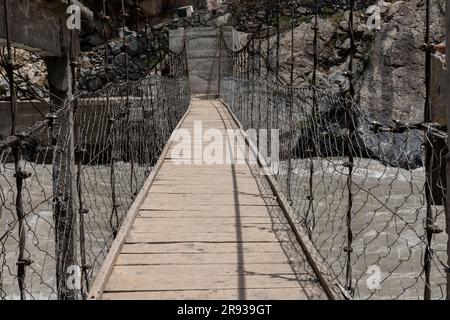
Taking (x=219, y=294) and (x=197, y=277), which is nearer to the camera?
(x=219, y=294)

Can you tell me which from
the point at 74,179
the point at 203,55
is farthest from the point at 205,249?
the point at 203,55

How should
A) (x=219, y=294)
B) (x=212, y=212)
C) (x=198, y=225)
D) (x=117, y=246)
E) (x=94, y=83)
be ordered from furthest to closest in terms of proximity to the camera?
(x=94, y=83) → (x=212, y=212) → (x=198, y=225) → (x=117, y=246) → (x=219, y=294)

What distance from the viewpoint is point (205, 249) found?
2.27 metres

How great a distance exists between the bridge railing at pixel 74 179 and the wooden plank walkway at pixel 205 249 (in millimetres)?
171

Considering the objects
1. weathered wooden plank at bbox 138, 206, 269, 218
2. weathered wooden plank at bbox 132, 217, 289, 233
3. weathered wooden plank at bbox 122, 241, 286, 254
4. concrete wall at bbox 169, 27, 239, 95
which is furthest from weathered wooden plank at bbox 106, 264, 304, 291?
concrete wall at bbox 169, 27, 239, 95

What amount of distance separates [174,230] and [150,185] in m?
0.86

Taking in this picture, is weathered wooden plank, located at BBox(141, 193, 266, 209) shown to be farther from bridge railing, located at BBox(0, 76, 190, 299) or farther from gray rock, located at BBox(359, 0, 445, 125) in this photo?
gray rock, located at BBox(359, 0, 445, 125)

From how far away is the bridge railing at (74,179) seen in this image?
1.84 meters

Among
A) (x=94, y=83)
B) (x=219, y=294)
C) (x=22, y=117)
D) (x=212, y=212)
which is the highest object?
(x=94, y=83)

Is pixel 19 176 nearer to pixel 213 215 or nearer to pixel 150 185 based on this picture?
pixel 213 215

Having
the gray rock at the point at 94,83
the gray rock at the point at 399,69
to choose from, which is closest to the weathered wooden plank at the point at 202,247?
the gray rock at the point at 399,69

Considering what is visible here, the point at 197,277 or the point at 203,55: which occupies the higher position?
the point at 203,55

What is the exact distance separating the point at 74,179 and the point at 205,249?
700mm

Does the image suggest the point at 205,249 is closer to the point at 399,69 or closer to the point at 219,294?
the point at 219,294
